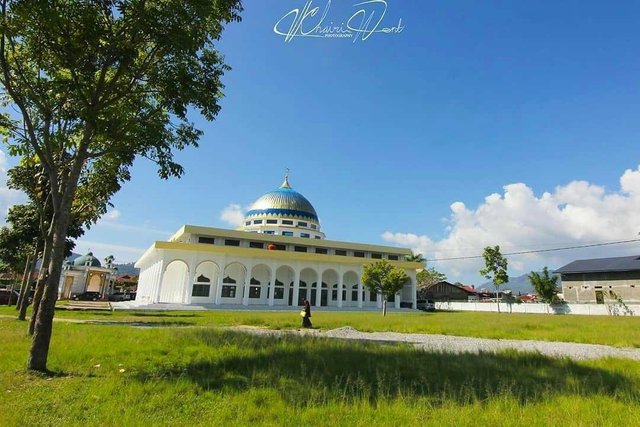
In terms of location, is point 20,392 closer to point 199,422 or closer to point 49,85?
point 199,422

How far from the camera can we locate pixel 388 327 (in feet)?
63.7

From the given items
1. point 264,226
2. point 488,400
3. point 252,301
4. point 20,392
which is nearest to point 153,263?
point 252,301

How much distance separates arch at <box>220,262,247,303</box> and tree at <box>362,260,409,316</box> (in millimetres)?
15375

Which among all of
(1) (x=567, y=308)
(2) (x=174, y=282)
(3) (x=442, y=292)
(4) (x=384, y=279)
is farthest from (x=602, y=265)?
(2) (x=174, y=282)

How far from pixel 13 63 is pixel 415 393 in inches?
426

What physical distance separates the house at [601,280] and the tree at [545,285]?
6345 millimetres

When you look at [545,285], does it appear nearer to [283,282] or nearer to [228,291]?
[283,282]

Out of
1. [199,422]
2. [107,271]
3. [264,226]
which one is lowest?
[199,422]

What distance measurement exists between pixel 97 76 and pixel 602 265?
2422 inches

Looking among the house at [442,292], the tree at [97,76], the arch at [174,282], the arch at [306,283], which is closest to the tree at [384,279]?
the arch at [306,283]

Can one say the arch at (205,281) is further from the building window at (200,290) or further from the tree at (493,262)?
the tree at (493,262)

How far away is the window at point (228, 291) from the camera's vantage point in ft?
149

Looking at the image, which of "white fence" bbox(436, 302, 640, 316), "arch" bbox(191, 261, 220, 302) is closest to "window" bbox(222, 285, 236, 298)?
"arch" bbox(191, 261, 220, 302)

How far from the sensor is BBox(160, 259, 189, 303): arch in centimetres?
4466
